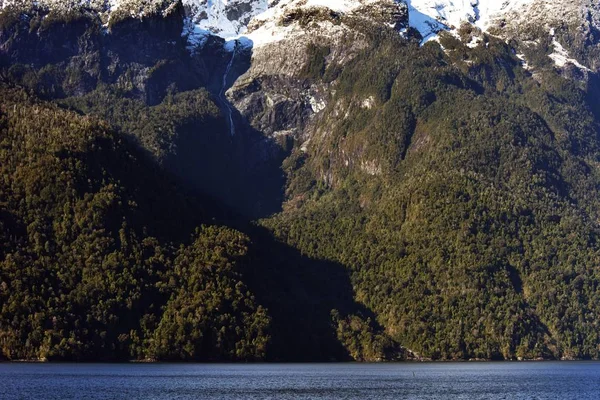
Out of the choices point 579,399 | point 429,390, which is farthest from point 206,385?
point 579,399

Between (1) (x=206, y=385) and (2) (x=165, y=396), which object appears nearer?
(2) (x=165, y=396)

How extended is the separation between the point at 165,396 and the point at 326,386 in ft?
101

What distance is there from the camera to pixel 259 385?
6757 inches

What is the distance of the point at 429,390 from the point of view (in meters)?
171

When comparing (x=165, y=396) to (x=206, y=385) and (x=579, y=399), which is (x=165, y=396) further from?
(x=579, y=399)

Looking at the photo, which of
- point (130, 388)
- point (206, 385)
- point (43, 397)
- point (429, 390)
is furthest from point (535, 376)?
point (43, 397)

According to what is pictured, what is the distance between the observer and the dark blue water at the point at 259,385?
154 meters

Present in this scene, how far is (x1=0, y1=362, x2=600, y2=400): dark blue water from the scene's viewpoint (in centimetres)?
15359

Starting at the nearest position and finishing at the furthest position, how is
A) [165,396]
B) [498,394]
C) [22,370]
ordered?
[165,396] → [498,394] → [22,370]

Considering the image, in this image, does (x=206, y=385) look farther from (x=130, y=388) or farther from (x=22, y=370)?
(x=22, y=370)

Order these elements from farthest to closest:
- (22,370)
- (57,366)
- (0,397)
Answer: (57,366)
(22,370)
(0,397)

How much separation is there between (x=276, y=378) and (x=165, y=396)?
38.8 m

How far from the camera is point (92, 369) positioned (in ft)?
640

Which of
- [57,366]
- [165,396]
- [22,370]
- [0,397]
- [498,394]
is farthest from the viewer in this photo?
[57,366]
